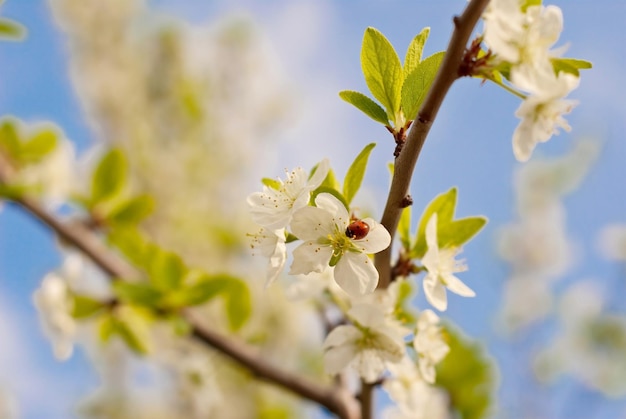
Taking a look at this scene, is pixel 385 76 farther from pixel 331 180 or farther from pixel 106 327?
pixel 106 327

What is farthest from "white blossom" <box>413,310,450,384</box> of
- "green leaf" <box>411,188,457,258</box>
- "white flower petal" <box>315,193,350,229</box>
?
"white flower petal" <box>315,193,350,229</box>

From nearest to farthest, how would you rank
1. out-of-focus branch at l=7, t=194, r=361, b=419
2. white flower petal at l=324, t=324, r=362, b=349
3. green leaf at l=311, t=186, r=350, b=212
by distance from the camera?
1. green leaf at l=311, t=186, r=350, b=212
2. white flower petal at l=324, t=324, r=362, b=349
3. out-of-focus branch at l=7, t=194, r=361, b=419

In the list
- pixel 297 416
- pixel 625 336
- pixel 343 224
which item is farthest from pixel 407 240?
pixel 297 416

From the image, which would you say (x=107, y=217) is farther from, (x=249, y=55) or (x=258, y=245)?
(x=249, y=55)

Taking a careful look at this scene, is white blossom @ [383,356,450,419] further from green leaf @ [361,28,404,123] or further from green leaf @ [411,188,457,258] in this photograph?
green leaf @ [361,28,404,123]

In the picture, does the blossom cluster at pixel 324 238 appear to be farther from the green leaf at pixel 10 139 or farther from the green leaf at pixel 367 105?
the green leaf at pixel 10 139

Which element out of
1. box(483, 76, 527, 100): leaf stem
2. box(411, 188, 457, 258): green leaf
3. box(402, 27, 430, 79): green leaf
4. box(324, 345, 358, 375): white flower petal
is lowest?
box(324, 345, 358, 375): white flower petal

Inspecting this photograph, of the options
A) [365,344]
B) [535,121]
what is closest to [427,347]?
→ [365,344]
